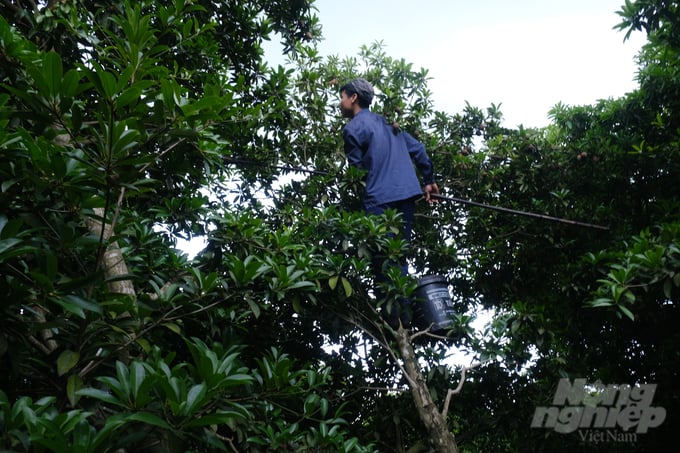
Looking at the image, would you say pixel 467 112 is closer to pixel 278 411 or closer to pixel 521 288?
pixel 521 288

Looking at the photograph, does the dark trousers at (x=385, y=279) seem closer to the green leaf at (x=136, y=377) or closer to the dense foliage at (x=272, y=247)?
the dense foliage at (x=272, y=247)

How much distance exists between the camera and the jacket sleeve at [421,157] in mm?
4723

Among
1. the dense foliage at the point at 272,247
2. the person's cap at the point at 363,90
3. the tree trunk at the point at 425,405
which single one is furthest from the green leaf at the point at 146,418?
the person's cap at the point at 363,90

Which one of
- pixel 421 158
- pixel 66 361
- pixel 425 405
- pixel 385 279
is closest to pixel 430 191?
pixel 421 158

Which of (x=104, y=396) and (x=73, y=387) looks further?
(x=73, y=387)

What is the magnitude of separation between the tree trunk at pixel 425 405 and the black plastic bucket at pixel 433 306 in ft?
0.80

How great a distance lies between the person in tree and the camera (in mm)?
4168

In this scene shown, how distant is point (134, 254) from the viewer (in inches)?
117

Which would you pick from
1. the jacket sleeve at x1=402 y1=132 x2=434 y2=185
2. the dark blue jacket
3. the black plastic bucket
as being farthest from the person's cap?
the black plastic bucket

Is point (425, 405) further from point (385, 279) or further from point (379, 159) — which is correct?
point (379, 159)

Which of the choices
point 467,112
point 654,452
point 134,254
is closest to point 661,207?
point 467,112

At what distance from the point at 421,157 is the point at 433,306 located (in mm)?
1387

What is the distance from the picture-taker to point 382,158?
434cm

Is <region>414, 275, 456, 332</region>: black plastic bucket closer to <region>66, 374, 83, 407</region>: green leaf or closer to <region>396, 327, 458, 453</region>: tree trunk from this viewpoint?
<region>396, 327, 458, 453</region>: tree trunk
